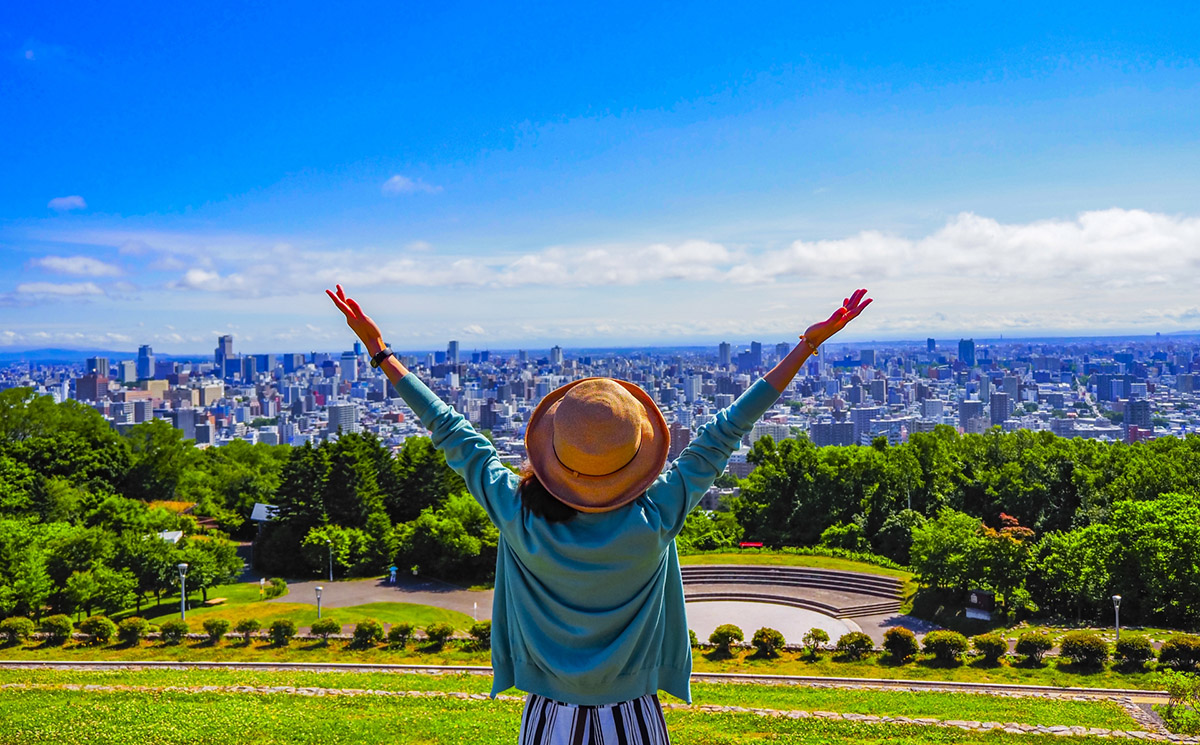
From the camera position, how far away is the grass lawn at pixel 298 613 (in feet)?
58.1

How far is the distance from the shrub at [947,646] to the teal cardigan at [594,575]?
13.7 m

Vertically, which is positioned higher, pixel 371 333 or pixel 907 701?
pixel 371 333

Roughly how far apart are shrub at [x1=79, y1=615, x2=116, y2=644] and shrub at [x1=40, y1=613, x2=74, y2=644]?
0.25 meters

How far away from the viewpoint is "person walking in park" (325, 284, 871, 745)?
7.20 feet

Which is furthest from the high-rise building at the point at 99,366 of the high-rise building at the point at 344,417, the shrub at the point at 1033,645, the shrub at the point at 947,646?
the shrub at the point at 1033,645

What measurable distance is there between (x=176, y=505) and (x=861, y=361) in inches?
6799

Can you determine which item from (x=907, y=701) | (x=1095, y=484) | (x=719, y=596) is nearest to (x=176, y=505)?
(x=719, y=596)

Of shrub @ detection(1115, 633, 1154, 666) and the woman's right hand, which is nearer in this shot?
the woman's right hand

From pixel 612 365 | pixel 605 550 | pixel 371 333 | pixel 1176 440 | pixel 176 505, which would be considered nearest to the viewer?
pixel 605 550

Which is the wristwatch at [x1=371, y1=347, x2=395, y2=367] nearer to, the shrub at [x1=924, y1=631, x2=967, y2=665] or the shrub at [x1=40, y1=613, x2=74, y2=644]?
the shrub at [x1=924, y1=631, x2=967, y2=665]

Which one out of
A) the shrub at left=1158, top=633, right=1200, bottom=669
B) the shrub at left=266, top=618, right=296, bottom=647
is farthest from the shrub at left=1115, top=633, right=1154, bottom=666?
the shrub at left=266, top=618, right=296, bottom=647

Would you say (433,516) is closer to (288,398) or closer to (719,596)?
(719,596)

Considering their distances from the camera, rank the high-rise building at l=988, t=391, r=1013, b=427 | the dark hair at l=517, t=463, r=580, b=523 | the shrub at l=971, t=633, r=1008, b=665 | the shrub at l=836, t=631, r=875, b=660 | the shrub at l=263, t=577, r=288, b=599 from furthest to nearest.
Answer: the high-rise building at l=988, t=391, r=1013, b=427 < the shrub at l=263, t=577, r=288, b=599 < the shrub at l=836, t=631, r=875, b=660 < the shrub at l=971, t=633, r=1008, b=665 < the dark hair at l=517, t=463, r=580, b=523

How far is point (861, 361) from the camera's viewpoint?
18488 centimetres
